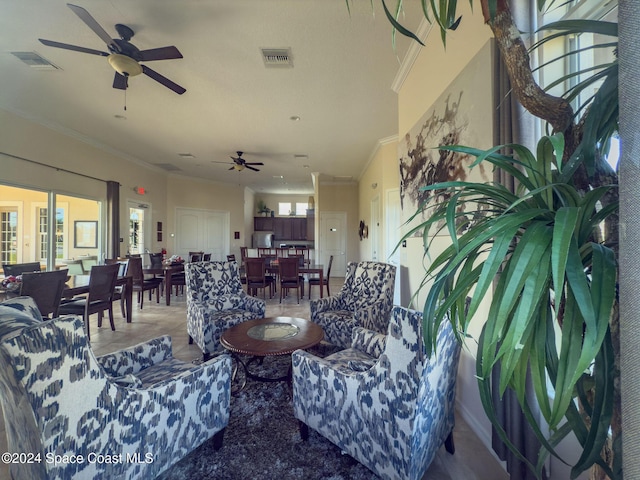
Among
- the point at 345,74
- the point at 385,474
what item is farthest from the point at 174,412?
the point at 345,74

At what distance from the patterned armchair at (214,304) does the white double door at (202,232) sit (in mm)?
5686

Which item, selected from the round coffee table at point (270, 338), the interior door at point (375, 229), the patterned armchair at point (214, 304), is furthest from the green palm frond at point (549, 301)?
the interior door at point (375, 229)

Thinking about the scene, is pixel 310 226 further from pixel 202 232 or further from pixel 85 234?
pixel 85 234

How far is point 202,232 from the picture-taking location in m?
8.57

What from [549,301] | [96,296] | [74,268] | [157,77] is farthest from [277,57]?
[74,268]

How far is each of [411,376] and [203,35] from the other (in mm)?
3301

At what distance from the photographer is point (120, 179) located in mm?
6051

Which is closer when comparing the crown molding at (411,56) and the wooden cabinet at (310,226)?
the crown molding at (411,56)

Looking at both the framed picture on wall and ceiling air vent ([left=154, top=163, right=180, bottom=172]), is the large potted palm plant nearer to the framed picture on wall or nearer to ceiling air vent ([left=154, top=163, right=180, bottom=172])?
the framed picture on wall

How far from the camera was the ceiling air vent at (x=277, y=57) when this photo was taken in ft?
8.80

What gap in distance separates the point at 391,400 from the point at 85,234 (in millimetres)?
6952

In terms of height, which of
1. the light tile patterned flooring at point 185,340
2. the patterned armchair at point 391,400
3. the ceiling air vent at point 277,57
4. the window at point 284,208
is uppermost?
the ceiling air vent at point 277,57

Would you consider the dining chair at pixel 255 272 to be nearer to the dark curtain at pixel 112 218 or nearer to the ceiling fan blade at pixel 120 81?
the dark curtain at pixel 112 218

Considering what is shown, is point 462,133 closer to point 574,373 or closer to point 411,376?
point 411,376
